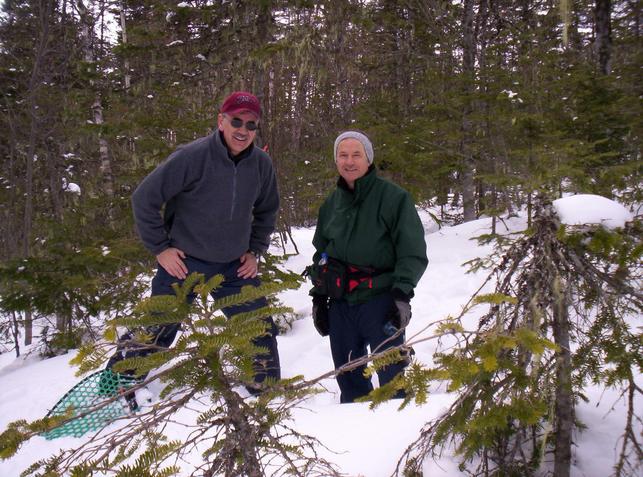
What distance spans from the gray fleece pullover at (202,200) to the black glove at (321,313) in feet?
2.56

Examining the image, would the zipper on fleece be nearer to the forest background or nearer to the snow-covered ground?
the snow-covered ground

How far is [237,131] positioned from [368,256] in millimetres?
1376

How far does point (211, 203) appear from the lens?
3.27m

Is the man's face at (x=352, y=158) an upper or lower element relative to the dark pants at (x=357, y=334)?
upper

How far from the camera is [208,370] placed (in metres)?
1.22

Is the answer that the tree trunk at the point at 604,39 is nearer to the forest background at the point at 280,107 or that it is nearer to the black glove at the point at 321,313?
the forest background at the point at 280,107

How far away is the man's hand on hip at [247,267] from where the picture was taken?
3545mm

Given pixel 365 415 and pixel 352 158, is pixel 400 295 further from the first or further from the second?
pixel 352 158

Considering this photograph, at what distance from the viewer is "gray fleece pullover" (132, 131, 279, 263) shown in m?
3.14

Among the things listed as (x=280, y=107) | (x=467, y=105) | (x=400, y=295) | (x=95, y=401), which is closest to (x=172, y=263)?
(x=95, y=401)

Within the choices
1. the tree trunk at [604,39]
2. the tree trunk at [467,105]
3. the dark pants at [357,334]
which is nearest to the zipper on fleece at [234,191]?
the dark pants at [357,334]

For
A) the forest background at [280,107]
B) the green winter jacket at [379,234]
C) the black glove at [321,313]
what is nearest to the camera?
the green winter jacket at [379,234]

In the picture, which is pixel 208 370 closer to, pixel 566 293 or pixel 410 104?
pixel 566 293

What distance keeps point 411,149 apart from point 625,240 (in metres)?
8.44
